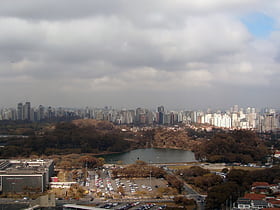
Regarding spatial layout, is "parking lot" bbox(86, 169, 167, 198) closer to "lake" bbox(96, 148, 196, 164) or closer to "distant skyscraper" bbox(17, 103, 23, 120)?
"lake" bbox(96, 148, 196, 164)

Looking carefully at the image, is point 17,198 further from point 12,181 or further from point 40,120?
point 40,120

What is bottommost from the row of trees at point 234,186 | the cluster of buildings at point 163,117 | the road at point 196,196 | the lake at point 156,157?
the lake at point 156,157

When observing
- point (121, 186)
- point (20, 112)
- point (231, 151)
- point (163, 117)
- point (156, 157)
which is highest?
point (20, 112)

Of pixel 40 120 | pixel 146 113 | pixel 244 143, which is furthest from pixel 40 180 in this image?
pixel 146 113

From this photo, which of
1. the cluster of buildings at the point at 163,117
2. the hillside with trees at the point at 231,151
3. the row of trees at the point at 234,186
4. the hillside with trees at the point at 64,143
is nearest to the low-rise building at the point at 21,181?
the row of trees at the point at 234,186

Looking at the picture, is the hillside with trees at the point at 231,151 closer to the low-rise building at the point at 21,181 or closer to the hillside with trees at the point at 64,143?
the hillside with trees at the point at 64,143

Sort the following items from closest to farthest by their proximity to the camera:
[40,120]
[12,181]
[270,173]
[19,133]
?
[12,181] < [270,173] < [19,133] < [40,120]

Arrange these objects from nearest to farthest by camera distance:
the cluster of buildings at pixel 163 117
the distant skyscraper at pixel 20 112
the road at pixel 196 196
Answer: the road at pixel 196 196, the cluster of buildings at pixel 163 117, the distant skyscraper at pixel 20 112

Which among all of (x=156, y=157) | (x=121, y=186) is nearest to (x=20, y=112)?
(x=156, y=157)

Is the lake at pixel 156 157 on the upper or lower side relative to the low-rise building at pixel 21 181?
lower

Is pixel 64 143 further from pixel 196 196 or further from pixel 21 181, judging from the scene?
pixel 196 196

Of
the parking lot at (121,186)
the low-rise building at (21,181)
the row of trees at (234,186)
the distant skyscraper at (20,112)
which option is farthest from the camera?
the distant skyscraper at (20,112)
